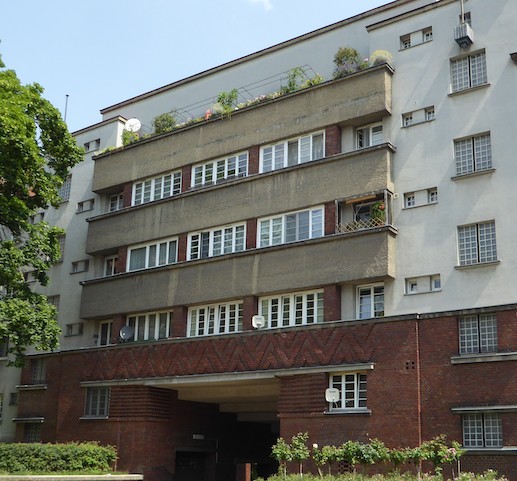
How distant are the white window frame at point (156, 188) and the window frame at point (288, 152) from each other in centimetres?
510

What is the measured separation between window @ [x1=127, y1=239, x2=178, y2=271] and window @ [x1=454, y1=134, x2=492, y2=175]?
13.6m

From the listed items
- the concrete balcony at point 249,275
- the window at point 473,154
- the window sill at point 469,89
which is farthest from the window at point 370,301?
the window sill at point 469,89

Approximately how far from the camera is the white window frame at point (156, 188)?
37406 millimetres

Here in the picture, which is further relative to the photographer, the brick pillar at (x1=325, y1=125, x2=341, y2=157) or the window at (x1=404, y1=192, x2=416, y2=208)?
the brick pillar at (x1=325, y1=125, x2=341, y2=157)

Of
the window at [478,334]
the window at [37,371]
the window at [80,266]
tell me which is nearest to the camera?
the window at [478,334]

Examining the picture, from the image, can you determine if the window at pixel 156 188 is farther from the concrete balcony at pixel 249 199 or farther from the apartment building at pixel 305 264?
the concrete balcony at pixel 249 199

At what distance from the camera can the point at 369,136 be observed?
31859 millimetres

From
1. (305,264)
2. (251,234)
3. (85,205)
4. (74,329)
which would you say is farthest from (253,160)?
(74,329)

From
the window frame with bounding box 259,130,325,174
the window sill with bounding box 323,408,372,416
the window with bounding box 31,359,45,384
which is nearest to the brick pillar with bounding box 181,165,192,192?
the window frame with bounding box 259,130,325,174

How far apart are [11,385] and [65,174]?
13.2 metres

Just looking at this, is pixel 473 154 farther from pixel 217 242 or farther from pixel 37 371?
pixel 37 371

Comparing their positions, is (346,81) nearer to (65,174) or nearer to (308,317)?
(308,317)

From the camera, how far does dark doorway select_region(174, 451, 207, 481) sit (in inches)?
1427

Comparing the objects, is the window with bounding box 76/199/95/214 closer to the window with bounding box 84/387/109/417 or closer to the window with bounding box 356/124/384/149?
the window with bounding box 84/387/109/417
